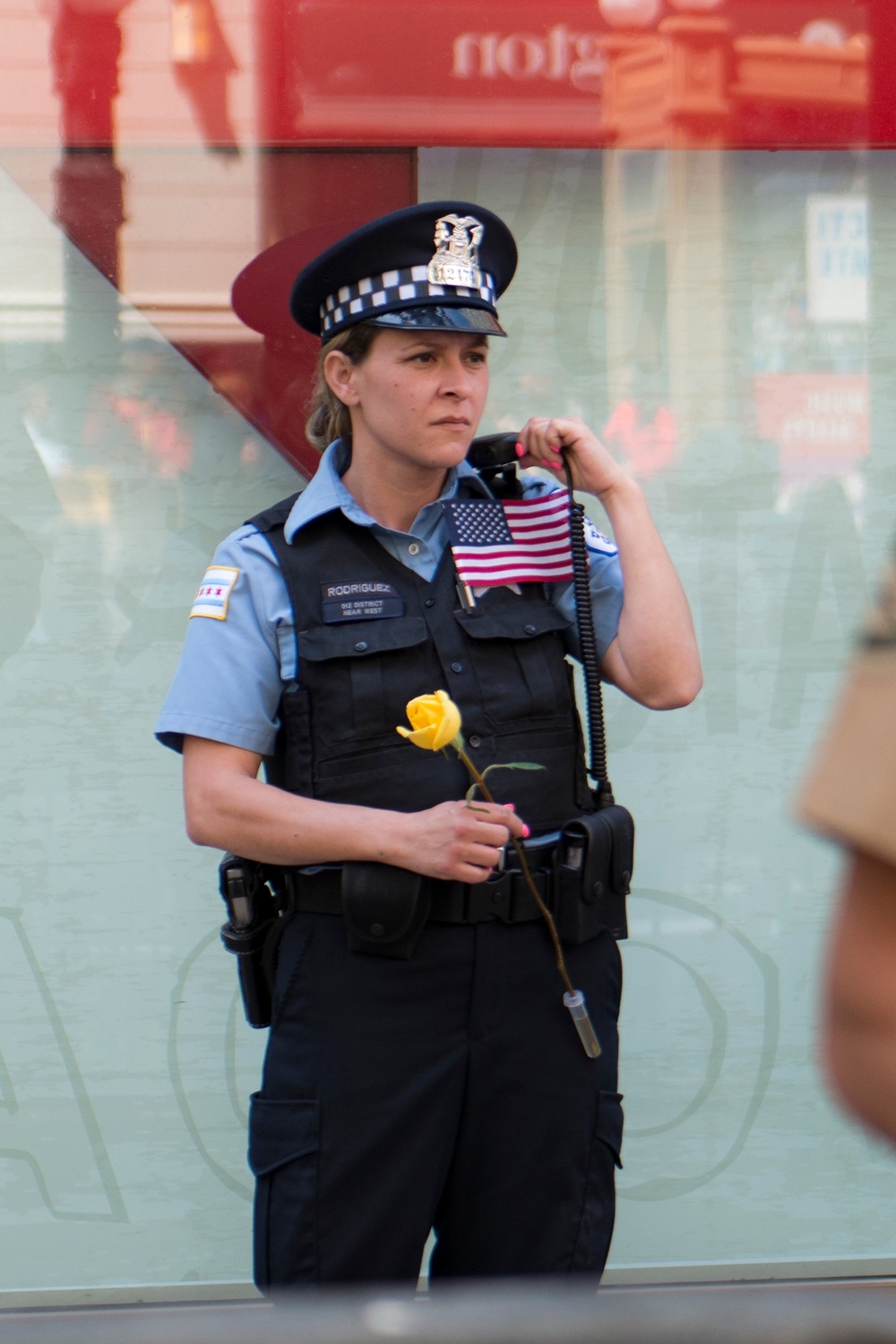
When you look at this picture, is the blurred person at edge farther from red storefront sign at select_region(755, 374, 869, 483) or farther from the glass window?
red storefront sign at select_region(755, 374, 869, 483)

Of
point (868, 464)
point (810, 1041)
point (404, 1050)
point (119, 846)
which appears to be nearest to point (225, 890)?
point (404, 1050)

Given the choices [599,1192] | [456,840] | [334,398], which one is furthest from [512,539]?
[599,1192]

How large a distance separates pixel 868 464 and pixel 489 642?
1.16 metres

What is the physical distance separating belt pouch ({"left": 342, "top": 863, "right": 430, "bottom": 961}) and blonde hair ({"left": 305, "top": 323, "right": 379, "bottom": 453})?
74 cm

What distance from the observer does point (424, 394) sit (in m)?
2.09

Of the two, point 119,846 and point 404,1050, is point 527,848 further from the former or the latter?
point 119,846

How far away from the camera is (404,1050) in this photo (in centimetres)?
198

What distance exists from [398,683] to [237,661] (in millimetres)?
235

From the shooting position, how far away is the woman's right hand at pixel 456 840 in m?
1.90

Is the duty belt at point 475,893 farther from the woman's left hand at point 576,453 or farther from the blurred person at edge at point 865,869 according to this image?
the blurred person at edge at point 865,869

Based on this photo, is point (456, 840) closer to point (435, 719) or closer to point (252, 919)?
point (435, 719)

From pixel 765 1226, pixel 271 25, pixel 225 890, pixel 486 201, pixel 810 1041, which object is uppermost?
pixel 271 25

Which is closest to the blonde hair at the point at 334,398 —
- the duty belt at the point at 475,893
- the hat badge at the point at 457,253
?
the hat badge at the point at 457,253

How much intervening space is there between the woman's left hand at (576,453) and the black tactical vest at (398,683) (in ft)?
0.75
